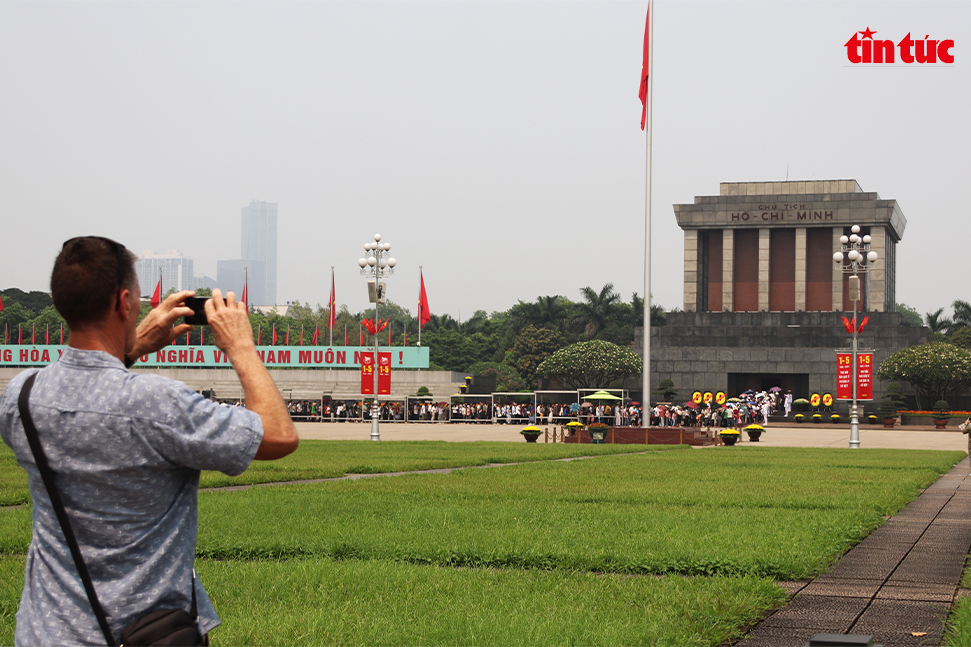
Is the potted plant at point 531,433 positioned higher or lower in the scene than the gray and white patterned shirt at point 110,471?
lower

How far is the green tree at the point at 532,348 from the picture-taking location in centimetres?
8969

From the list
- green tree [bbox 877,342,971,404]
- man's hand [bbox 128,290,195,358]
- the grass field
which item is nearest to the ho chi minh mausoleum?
green tree [bbox 877,342,971,404]

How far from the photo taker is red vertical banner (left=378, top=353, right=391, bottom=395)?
3928 cm

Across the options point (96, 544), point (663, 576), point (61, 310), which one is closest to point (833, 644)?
point (96, 544)

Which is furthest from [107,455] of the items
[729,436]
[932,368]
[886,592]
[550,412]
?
[932,368]

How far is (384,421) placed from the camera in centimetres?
5581

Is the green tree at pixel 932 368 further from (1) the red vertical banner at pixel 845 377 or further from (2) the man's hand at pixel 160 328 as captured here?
(2) the man's hand at pixel 160 328

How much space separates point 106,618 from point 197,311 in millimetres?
995

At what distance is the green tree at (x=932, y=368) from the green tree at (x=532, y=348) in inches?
1388

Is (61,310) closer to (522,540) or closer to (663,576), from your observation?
(663,576)

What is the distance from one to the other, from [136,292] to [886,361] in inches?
2453

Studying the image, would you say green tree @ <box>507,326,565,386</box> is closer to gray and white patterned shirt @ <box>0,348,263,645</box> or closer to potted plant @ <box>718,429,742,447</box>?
potted plant @ <box>718,429,742,447</box>

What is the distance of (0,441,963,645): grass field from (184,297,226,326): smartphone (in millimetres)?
3007

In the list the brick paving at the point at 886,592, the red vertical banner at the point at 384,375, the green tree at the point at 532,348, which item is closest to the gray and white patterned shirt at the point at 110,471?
the brick paving at the point at 886,592
